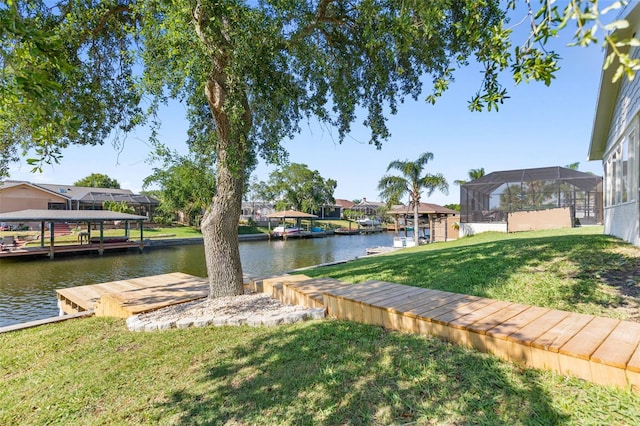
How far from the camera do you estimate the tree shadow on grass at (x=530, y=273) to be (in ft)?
12.1

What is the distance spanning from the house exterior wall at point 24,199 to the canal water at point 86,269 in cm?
1765

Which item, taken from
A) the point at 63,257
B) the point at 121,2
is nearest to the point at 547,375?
the point at 121,2

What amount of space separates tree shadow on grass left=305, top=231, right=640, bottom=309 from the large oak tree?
8.45 feet

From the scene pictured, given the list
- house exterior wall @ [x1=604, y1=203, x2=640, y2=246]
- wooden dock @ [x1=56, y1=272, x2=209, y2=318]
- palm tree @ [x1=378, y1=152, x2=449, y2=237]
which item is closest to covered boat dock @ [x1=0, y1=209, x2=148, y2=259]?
wooden dock @ [x1=56, y1=272, x2=209, y2=318]

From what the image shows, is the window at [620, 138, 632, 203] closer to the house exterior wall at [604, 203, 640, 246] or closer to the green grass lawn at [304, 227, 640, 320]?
the house exterior wall at [604, 203, 640, 246]

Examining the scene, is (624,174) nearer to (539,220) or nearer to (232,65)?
(232,65)

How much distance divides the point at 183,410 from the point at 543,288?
13.5 feet

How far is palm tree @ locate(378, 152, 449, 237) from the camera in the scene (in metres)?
18.2

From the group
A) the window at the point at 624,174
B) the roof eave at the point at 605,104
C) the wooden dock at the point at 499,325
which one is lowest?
the wooden dock at the point at 499,325

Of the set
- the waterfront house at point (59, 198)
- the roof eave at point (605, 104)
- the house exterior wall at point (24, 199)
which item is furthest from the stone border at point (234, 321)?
the house exterior wall at point (24, 199)

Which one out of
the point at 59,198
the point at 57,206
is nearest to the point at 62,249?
the point at 59,198

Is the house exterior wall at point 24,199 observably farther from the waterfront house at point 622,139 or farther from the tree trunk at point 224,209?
the waterfront house at point 622,139

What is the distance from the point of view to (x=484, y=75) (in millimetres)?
2666

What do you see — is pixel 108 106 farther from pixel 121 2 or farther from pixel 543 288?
pixel 543 288
